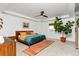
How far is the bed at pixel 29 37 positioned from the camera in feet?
5.30

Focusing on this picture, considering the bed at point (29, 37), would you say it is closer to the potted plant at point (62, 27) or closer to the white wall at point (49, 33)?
the white wall at point (49, 33)

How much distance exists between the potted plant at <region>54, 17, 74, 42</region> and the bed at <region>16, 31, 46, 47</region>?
1.06ft

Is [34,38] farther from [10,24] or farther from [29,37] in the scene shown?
[10,24]

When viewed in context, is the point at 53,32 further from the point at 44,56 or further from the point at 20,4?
the point at 20,4

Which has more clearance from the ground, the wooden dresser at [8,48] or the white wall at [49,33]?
the white wall at [49,33]

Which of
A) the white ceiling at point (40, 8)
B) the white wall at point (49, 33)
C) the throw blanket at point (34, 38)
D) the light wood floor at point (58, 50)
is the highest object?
the white ceiling at point (40, 8)

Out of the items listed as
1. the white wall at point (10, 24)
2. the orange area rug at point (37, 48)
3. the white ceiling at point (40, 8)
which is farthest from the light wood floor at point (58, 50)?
the white ceiling at point (40, 8)

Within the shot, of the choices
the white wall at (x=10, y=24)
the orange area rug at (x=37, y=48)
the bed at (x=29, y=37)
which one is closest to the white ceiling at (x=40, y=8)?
the white wall at (x=10, y=24)

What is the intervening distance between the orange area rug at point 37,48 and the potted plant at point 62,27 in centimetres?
26

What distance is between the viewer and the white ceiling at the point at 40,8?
5.30 feet

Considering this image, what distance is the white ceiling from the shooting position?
5.30 ft

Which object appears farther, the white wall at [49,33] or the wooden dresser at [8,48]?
the white wall at [49,33]

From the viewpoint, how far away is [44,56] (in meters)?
1.68

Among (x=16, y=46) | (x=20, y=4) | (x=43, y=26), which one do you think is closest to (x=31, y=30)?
(x=43, y=26)
